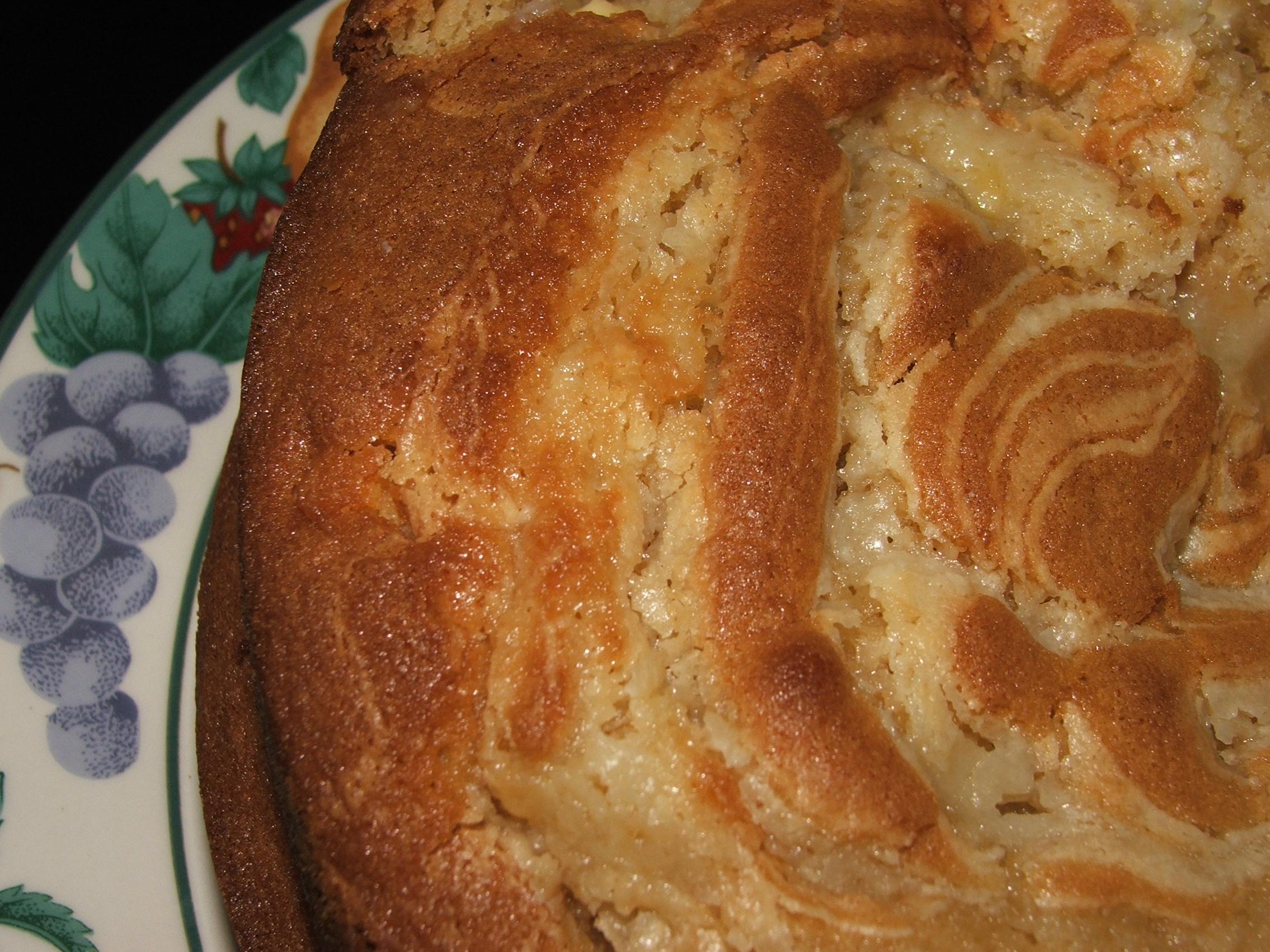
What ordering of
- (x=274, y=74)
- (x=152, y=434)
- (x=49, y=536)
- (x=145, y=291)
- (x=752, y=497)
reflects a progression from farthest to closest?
1. (x=274, y=74)
2. (x=145, y=291)
3. (x=152, y=434)
4. (x=49, y=536)
5. (x=752, y=497)

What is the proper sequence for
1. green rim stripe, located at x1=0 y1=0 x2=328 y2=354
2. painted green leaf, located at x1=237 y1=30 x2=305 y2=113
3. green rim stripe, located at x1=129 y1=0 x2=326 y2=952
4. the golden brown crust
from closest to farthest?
the golden brown crust, green rim stripe, located at x1=129 y1=0 x2=326 y2=952, green rim stripe, located at x1=0 y1=0 x2=328 y2=354, painted green leaf, located at x1=237 y1=30 x2=305 y2=113

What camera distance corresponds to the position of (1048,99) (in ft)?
6.12

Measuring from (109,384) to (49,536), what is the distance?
1.27 ft

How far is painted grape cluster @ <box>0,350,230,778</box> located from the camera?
2223 mm

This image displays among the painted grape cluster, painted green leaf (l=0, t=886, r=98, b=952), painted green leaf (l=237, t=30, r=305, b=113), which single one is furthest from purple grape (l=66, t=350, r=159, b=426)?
painted green leaf (l=0, t=886, r=98, b=952)

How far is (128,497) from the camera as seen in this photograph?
2.43 meters

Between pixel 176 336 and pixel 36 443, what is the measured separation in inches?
15.9

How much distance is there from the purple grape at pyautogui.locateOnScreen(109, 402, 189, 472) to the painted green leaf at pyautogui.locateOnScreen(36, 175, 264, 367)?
0.15m

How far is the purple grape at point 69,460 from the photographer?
2.38 meters

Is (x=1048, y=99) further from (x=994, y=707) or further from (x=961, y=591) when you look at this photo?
(x=994, y=707)

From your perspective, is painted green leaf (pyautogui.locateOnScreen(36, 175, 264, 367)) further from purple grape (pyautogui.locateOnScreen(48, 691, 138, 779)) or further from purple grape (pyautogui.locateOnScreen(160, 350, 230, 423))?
purple grape (pyautogui.locateOnScreen(48, 691, 138, 779))

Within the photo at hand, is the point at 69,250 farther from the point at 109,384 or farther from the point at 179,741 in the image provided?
the point at 179,741

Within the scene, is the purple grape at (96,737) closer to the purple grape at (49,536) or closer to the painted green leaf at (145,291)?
the purple grape at (49,536)

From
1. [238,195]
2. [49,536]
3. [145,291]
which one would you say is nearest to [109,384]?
[145,291]
